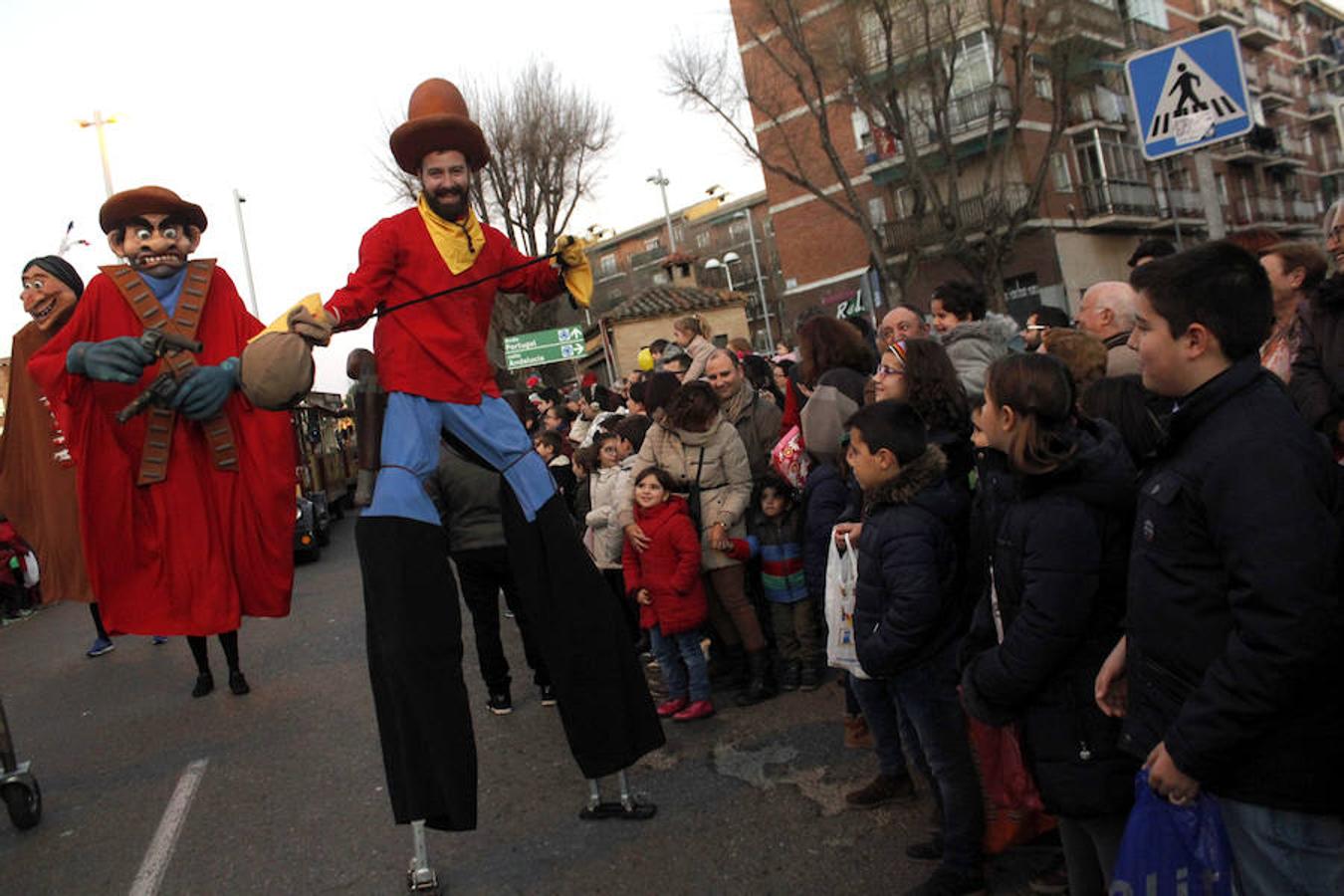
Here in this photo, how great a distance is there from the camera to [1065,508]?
2.57 meters

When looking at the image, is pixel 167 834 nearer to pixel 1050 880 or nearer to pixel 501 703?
pixel 501 703

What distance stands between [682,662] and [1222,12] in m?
51.2

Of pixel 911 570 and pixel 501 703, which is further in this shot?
pixel 501 703

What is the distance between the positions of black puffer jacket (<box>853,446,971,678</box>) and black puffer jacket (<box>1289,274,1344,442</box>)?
1309mm

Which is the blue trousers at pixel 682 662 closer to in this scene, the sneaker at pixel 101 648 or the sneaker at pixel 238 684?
the sneaker at pixel 238 684

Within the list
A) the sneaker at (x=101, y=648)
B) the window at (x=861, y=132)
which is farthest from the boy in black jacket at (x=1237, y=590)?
the window at (x=861, y=132)

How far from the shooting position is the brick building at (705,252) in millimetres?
65312

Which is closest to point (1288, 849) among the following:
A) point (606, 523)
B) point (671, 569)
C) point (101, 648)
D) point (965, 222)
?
point (671, 569)

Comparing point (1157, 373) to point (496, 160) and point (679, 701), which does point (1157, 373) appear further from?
point (496, 160)

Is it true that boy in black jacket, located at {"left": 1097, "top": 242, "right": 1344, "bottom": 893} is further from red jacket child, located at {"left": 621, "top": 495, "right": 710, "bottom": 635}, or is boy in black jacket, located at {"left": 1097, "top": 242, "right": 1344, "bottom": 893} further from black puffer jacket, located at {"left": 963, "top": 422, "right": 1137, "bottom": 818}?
red jacket child, located at {"left": 621, "top": 495, "right": 710, "bottom": 635}

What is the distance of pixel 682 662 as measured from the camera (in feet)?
18.1

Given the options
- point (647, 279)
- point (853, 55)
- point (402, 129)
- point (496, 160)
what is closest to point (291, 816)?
point (402, 129)

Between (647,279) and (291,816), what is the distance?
7278 cm

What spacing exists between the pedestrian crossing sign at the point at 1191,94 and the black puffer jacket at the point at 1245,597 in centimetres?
389
